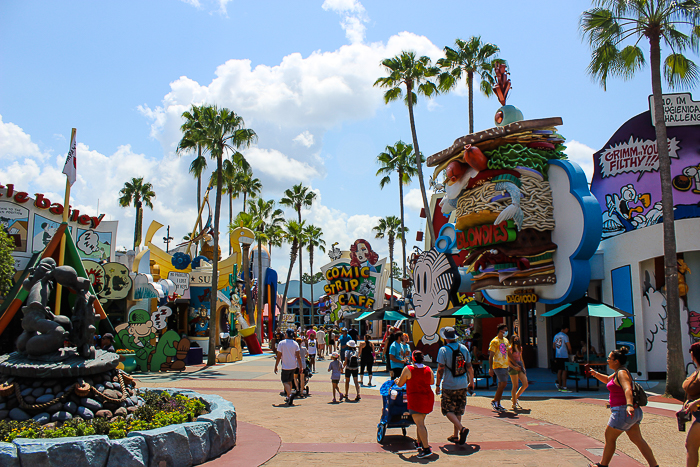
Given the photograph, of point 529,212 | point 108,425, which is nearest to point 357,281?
point 529,212

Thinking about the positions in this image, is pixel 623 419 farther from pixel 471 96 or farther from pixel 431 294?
pixel 471 96

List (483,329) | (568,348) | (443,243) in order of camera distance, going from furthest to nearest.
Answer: (483,329), (443,243), (568,348)

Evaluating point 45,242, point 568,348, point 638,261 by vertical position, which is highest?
point 45,242

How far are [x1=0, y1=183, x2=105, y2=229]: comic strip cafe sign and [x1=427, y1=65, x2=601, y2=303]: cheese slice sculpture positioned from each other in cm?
1942

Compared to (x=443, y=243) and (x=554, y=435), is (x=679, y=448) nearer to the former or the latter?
(x=554, y=435)

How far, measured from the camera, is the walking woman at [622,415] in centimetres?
610

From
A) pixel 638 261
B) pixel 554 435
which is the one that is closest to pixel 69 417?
pixel 554 435

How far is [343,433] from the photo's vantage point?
884cm

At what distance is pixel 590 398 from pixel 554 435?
188 inches

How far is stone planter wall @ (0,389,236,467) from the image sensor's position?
558 centimetres

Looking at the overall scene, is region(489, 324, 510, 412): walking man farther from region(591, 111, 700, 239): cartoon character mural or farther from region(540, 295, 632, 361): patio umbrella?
region(591, 111, 700, 239): cartoon character mural

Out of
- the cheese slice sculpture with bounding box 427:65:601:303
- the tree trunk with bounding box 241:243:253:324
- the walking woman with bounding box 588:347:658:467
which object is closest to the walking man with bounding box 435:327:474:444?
the walking woman with bounding box 588:347:658:467

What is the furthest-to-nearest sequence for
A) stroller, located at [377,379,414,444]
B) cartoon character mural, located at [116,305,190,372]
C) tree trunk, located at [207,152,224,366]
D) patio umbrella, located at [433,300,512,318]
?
tree trunk, located at [207,152,224,366] → cartoon character mural, located at [116,305,190,372] → patio umbrella, located at [433,300,512,318] → stroller, located at [377,379,414,444]

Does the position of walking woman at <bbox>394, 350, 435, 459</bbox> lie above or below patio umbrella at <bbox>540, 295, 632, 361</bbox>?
below
